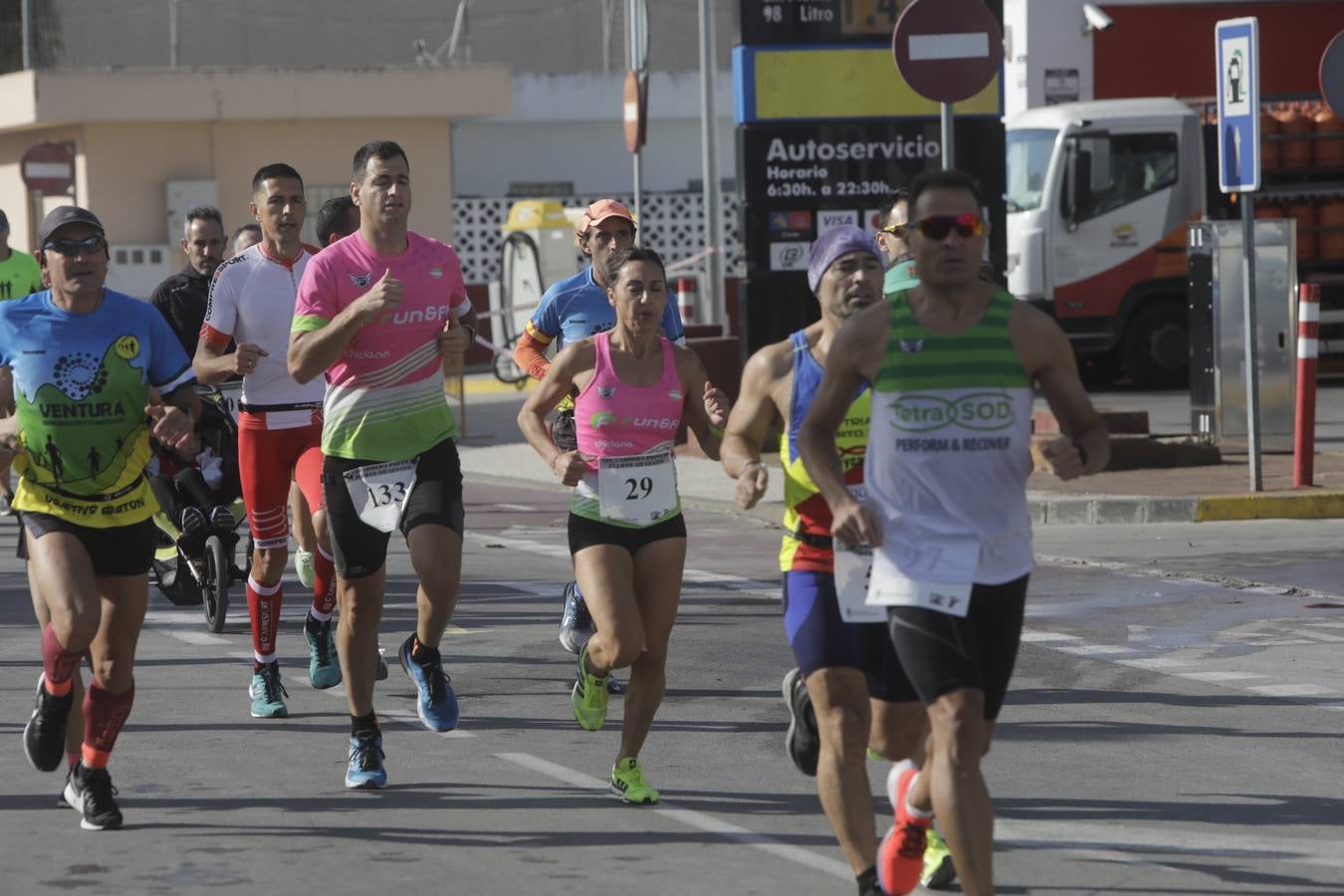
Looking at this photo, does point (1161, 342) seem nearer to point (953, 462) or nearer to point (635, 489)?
point (635, 489)

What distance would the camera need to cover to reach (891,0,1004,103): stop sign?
46.9 ft

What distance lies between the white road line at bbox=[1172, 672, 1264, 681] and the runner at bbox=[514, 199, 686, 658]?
2416mm

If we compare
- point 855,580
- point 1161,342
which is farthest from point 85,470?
point 1161,342

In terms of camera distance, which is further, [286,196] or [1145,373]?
[1145,373]

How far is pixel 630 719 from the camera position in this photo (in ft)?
24.0

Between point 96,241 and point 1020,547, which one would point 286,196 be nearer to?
point 96,241

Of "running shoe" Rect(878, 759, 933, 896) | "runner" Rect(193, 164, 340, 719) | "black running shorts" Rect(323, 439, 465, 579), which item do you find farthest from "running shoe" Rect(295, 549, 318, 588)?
"running shoe" Rect(878, 759, 933, 896)

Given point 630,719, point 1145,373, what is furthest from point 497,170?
point 630,719

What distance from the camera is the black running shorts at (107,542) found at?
23.2ft

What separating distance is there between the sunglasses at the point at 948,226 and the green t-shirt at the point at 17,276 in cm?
930

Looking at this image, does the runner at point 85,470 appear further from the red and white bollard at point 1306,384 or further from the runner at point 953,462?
the red and white bollard at point 1306,384

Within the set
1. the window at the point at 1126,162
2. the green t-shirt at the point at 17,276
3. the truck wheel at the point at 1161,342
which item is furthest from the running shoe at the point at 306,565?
the truck wheel at the point at 1161,342

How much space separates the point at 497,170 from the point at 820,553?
1378 inches

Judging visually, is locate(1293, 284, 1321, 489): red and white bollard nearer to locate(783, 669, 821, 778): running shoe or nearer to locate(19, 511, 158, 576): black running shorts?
locate(783, 669, 821, 778): running shoe
